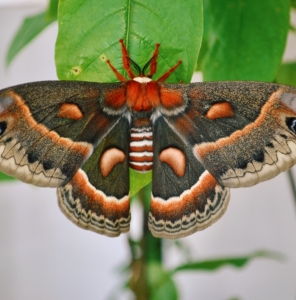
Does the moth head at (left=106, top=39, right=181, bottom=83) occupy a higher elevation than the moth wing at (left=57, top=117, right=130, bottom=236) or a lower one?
higher

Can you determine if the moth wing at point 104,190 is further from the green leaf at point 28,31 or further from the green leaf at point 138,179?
the green leaf at point 28,31

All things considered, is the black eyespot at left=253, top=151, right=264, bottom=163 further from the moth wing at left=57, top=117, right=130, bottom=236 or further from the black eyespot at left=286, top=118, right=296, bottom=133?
the moth wing at left=57, top=117, right=130, bottom=236

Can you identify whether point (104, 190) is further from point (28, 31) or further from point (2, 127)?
point (28, 31)

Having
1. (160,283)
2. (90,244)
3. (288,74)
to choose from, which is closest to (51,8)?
(288,74)

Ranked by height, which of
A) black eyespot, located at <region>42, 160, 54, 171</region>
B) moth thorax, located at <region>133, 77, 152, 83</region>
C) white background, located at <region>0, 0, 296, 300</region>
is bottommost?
black eyespot, located at <region>42, 160, 54, 171</region>

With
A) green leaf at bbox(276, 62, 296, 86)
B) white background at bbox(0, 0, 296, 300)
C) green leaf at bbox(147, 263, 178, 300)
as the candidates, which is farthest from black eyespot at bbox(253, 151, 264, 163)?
white background at bbox(0, 0, 296, 300)
